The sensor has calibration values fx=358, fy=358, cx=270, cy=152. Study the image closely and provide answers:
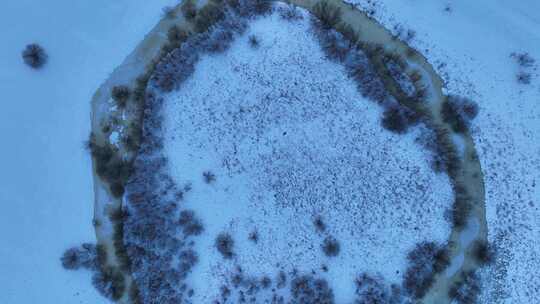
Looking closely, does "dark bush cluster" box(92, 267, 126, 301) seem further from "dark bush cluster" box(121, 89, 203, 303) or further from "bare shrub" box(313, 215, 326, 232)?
"bare shrub" box(313, 215, 326, 232)

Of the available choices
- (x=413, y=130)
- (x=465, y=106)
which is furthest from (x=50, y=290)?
(x=465, y=106)

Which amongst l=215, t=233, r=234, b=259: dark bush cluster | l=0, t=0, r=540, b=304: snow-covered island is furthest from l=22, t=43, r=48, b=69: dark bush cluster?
l=215, t=233, r=234, b=259: dark bush cluster

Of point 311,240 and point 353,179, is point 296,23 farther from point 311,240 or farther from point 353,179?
point 311,240

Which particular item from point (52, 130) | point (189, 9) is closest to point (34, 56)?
point (52, 130)

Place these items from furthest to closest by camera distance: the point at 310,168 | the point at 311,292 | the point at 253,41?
the point at 253,41 → the point at 310,168 → the point at 311,292

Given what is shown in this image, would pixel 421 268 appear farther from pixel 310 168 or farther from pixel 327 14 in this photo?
Result: pixel 327 14
